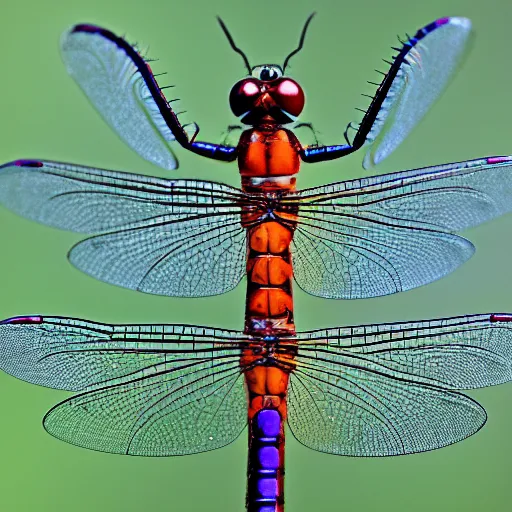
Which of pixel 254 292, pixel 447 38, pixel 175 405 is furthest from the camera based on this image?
pixel 254 292

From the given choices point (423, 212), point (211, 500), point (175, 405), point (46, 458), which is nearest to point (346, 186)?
point (423, 212)

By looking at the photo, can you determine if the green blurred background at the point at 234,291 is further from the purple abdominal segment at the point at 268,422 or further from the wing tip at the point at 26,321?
the wing tip at the point at 26,321

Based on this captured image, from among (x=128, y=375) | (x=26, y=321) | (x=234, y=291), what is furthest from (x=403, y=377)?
(x=234, y=291)

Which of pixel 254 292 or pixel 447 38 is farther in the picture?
pixel 254 292

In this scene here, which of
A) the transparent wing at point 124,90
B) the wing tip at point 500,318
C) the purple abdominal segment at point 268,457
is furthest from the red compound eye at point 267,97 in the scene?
the purple abdominal segment at point 268,457

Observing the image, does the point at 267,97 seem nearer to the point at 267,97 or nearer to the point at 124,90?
the point at 267,97

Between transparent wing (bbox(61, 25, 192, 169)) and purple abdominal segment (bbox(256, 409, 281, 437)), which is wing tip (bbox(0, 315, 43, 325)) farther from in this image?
purple abdominal segment (bbox(256, 409, 281, 437))

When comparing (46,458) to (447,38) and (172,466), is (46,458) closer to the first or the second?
(172,466)
